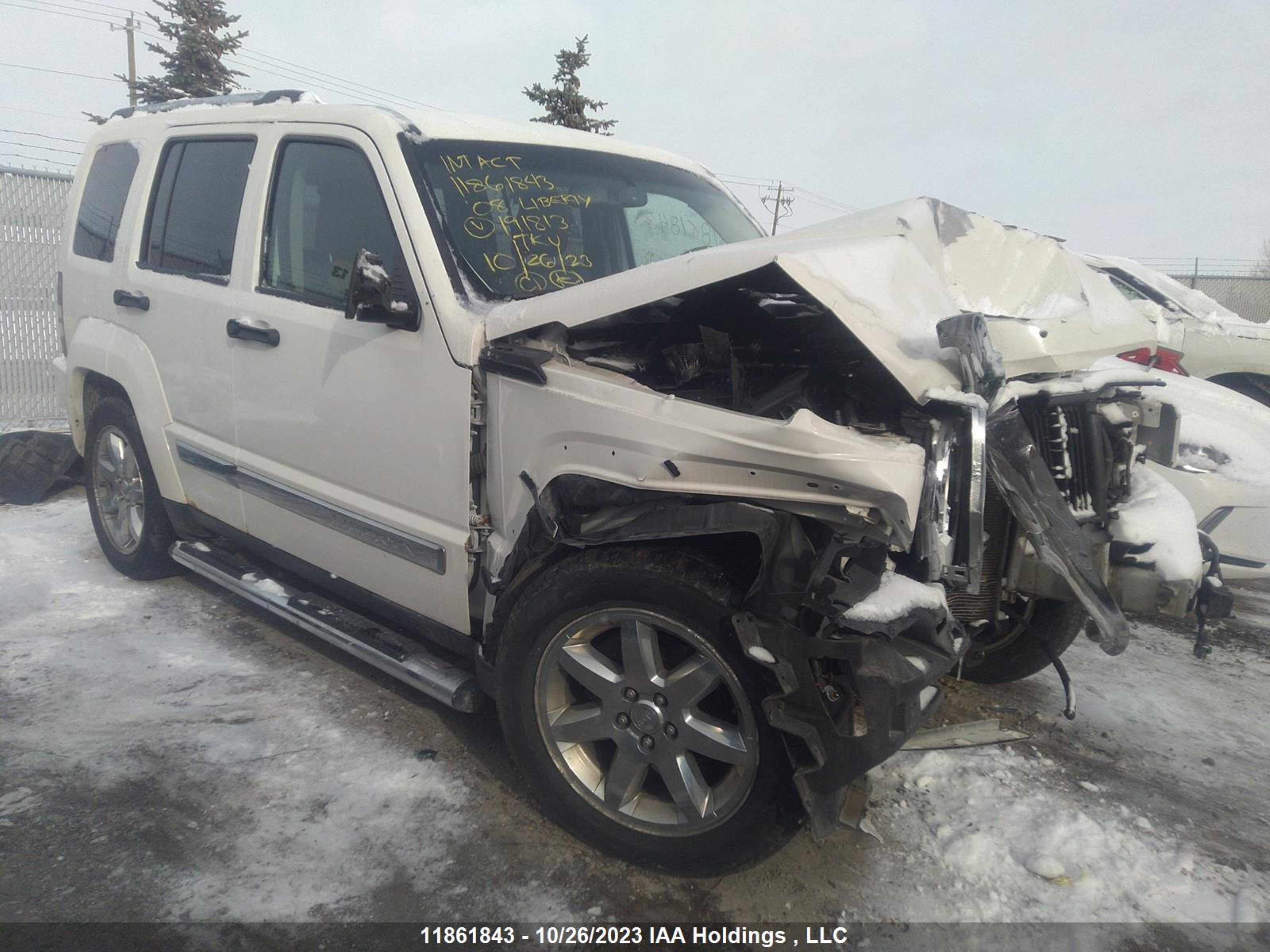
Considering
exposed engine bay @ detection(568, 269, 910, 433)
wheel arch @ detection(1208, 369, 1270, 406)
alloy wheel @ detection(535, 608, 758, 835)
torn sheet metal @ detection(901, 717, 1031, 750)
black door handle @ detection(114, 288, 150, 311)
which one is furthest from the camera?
wheel arch @ detection(1208, 369, 1270, 406)

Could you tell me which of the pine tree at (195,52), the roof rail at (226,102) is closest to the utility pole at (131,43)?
the pine tree at (195,52)

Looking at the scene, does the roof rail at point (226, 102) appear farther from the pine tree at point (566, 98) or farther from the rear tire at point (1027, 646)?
the pine tree at point (566, 98)

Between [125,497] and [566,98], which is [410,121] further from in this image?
[566,98]

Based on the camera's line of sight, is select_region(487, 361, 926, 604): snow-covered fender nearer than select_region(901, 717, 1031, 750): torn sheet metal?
Yes

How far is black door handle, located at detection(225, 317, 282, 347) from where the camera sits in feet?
10.4

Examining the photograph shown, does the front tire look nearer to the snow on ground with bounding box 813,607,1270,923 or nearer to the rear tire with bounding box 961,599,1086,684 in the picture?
the snow on ground with bounding box 813,607,1270,923

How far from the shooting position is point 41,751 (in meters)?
2.96

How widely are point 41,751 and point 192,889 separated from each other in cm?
108

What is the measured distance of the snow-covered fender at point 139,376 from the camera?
154 inches

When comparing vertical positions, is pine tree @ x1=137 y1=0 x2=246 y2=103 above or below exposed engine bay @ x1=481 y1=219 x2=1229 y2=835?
above

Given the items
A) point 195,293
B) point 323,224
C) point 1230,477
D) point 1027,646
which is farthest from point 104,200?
point 1230,477

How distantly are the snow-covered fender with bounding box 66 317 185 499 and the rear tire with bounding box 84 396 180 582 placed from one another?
14 centimetres

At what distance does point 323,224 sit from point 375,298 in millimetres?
785

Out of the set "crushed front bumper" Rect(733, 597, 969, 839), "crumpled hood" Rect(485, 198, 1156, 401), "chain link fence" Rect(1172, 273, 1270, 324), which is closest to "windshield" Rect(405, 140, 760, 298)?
"crumpled hood" Rect(485, 198, 1156, 401)
